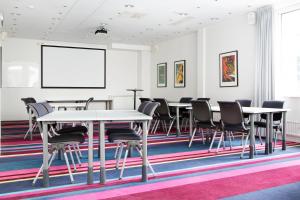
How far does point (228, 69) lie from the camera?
26.3 feet

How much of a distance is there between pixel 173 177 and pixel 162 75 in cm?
838

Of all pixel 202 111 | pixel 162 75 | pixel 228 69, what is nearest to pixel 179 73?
pixel 162 75

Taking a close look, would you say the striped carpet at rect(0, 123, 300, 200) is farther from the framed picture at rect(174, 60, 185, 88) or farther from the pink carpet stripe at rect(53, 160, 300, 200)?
the framed picture at rect(174, 60, 185, 88)

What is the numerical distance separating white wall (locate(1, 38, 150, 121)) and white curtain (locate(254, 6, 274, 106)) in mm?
6227

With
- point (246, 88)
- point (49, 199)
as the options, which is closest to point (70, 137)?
point (49, 199)

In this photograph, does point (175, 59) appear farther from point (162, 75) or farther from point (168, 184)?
point (168, 184)

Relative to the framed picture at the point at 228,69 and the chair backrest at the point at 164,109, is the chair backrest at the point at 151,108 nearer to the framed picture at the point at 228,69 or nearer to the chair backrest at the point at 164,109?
the chair backrest at the point at 164,109

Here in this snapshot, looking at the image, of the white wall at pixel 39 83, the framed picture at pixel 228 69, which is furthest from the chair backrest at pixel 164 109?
the white wall at pixel 39 83

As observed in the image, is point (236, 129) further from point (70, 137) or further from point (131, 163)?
point (70, 137)

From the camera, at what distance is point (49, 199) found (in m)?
2.75

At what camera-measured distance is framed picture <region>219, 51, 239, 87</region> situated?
25.5 ft

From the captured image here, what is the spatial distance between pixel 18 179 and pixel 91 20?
5764 mm

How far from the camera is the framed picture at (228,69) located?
7.78m

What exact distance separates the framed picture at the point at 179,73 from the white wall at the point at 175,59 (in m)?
0.15
